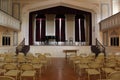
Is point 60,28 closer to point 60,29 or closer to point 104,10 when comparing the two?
point 60,29

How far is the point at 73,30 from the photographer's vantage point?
83.3 feet

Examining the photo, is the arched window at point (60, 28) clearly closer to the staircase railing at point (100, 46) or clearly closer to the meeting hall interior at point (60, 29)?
the meeting hall interior at point (60, 29)

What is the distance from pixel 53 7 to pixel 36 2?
259cm

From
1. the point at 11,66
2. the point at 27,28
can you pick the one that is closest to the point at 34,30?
the point at 27,28

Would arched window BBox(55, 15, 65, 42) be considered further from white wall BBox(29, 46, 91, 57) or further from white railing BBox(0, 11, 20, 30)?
white railing BBox(0, 11, 20, 30)

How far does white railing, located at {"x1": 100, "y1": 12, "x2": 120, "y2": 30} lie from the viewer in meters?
14.0

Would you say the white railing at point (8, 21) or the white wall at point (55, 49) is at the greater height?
the white railing at point (8, 21)

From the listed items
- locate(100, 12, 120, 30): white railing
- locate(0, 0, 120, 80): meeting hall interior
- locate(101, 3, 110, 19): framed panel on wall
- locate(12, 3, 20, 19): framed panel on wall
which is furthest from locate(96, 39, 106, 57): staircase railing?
locate(12, 3, 20, 19): framed panel on wall

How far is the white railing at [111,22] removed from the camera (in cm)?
1401

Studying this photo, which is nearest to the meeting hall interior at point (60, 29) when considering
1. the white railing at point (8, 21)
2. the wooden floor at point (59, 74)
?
the white railing at point (8, 21)

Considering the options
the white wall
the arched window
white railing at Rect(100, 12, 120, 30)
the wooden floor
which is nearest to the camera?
the wooden floor

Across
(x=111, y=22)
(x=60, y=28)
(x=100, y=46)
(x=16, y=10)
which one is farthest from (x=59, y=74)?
(x=60, y=28)

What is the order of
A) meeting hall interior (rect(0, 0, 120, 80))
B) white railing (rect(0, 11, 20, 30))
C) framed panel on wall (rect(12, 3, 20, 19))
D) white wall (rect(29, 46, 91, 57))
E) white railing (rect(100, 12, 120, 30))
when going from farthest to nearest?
framed panel on wall (rect(12, 3, 20, 19))
white wall (rect(29, 46, 91, 57))
meeting hall interior (rect(0, 0, 120, 80))
white railing (rect(100, 12, 120, 30))
white railing (rect(0, 11, 20, 30))

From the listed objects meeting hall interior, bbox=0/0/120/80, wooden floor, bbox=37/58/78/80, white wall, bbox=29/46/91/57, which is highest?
meeting hall interior, bbox=0/0/120/80
